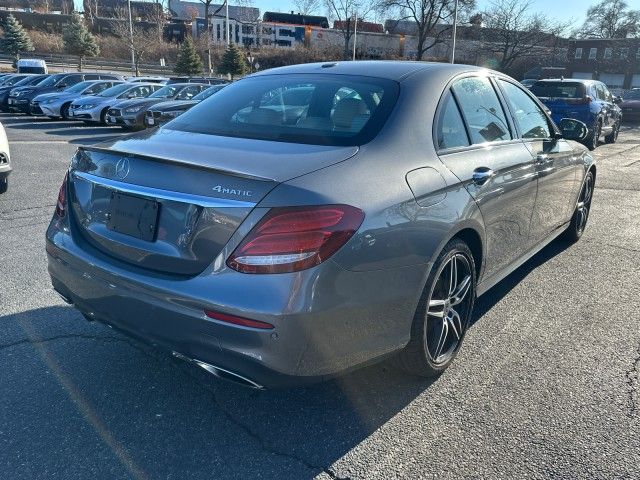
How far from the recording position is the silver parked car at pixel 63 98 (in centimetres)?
1888

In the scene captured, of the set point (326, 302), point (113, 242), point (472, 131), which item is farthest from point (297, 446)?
point (472, 131)

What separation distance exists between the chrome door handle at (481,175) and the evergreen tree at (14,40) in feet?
211

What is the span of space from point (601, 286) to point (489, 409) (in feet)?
7.57

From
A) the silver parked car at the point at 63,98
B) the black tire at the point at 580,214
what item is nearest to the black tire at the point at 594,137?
the black tire at the point at 580,214

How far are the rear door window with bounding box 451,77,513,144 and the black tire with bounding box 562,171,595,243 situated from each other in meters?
2.14

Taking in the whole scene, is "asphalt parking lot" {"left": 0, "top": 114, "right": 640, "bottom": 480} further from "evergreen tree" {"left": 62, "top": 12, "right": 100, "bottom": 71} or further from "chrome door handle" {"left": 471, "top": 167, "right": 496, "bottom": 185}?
"evergreen tree" {"left": 62, "top": 12, "right": 100, "bottom": 71}

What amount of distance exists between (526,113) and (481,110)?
870 millimetres

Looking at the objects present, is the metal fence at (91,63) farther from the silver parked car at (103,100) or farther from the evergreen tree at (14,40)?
the silver parked car at (103,100)

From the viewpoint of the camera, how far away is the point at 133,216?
2393 mm

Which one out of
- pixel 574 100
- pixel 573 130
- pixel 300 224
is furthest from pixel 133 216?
pixel 574 100

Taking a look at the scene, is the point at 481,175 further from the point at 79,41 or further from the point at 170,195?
the point at 79,41

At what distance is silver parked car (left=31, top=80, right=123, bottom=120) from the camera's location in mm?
18875

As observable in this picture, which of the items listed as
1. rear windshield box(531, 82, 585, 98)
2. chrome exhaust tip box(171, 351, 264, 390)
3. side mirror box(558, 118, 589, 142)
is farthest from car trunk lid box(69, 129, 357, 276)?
rear windshield box(531, 82, 585, 98)

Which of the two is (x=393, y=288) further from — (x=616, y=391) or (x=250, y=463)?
(x=616, y=391)
